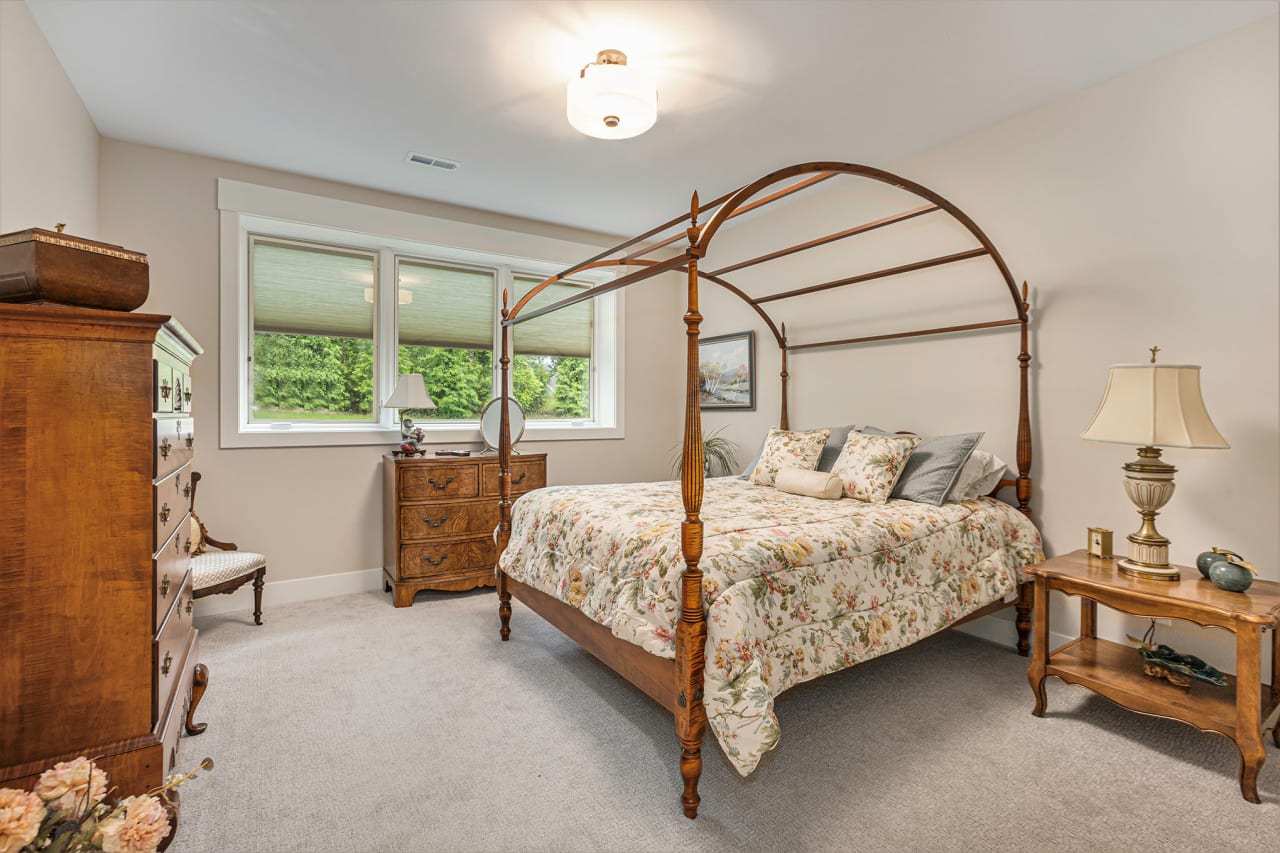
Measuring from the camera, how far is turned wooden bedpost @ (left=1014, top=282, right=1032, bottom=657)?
9.43 ft

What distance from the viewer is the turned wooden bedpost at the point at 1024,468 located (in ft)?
9.43

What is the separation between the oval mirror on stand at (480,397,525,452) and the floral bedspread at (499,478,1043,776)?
1.23 m

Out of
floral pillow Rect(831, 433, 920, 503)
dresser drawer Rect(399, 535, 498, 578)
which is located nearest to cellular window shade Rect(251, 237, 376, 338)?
dresser drawer Rect(399, 535, 498, 578)

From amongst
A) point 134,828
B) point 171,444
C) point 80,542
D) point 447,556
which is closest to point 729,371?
point 447,556

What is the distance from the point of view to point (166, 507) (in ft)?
4.77

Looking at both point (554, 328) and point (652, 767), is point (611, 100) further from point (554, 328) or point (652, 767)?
point (554, 328)

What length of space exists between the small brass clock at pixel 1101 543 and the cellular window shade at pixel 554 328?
11.4ft

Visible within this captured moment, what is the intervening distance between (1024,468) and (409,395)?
11.3ft

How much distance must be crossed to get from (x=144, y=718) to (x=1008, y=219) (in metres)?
3.77

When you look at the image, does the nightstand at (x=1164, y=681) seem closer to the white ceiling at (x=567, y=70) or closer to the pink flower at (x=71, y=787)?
the white ceiling at (x=567, y=70)

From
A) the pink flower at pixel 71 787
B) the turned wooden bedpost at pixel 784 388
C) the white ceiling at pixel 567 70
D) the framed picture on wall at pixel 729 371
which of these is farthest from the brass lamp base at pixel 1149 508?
the pink flower at pixel 71 787

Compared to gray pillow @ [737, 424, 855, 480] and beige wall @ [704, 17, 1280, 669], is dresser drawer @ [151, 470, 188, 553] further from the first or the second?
beige wall @ [704, 17, 1280, 669]

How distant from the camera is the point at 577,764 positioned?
1991 millimetres

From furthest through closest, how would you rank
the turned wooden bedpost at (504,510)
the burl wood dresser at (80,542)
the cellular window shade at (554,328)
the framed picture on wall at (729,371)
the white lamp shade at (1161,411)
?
1. the cellular window shade at (554,328)
2. the framed picture on wall at (729,371)
3. the turned wooden bedpost at (504,510)
4. the white lamp shade at (1161,411)
5. the burl wood dresser at (80,542)
